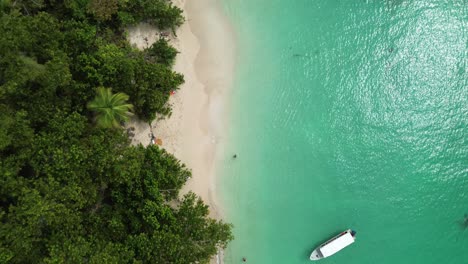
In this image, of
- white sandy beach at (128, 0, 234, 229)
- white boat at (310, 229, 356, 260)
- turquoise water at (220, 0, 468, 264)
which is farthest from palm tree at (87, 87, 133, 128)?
white boat at (310, 229, 356, 260)

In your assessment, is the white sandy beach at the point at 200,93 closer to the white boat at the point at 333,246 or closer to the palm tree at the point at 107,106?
the palm tree at the point at 107,106

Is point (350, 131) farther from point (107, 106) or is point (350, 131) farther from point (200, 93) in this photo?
point (107, 106)

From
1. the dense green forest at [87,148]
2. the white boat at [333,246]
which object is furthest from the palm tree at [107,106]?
the white boat at [333,246]

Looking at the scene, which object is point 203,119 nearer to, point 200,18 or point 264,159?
point 264,159

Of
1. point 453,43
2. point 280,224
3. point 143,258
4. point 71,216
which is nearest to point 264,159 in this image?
point 280,224

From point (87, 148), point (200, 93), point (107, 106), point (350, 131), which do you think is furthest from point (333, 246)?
point (107, 106)
